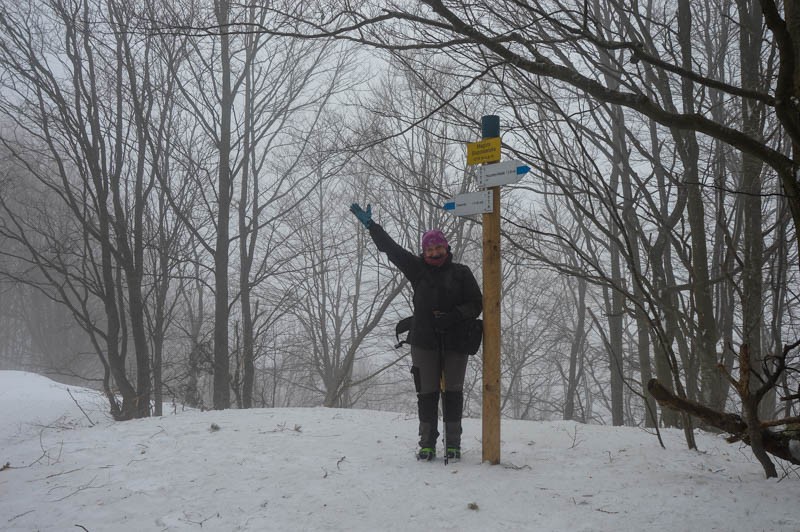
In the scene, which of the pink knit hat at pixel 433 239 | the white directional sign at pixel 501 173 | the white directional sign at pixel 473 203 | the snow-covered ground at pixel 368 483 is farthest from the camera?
the pink knit hat at pixel 433 239

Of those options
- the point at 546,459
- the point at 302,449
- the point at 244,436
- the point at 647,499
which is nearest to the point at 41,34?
the point at 244,436

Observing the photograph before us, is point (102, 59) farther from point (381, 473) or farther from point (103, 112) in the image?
point (381, 473)

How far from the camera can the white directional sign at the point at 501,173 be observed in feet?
10.9

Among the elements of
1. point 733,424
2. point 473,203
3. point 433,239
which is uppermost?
point 473,203

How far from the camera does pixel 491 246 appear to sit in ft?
11.3

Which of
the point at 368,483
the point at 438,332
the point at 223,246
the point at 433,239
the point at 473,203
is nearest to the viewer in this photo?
the point at 368,483

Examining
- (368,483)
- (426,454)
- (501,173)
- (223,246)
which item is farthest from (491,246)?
(223,246)

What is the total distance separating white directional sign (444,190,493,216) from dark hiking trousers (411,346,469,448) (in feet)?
3.25

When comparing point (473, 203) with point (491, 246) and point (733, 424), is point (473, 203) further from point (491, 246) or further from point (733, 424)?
point (733, 424)

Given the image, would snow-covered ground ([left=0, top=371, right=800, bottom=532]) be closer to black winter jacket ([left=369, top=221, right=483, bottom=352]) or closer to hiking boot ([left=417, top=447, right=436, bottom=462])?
hiking boot ([left=417, top=447, right=436, bottom=462])

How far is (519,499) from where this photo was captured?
2674mm

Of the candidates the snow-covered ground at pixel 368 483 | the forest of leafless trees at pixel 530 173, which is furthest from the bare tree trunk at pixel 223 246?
the snow-covered ground at pixel 368 483

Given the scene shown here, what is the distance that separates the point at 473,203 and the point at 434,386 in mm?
1306

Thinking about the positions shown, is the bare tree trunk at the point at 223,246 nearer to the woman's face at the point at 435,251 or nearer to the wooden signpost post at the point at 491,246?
the woman's face at the point at 435,251
